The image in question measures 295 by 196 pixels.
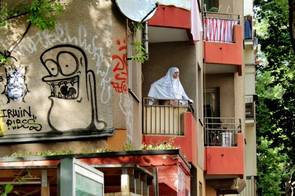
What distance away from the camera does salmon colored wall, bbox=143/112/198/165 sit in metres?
18.6

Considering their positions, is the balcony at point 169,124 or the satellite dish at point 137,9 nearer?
the satellite dish at point 137,9

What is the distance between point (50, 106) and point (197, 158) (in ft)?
19.5

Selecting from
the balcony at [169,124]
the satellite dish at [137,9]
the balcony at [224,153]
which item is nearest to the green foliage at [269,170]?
the balcony at [224,153]

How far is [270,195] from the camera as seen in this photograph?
51.3m

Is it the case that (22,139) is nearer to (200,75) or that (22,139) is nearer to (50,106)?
(50,106)

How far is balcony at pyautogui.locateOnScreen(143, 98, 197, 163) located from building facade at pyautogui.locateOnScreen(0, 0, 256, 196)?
0.07 ft

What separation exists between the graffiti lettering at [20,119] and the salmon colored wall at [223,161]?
7.90m

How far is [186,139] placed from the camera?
18.8 meters

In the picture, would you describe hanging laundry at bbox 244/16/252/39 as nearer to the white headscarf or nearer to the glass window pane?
the white headscarf

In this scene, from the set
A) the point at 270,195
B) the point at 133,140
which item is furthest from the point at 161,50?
the point at 270,195

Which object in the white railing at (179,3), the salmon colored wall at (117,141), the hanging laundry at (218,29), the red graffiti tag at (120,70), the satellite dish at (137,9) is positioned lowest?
the salmon colored wall at (117,141)

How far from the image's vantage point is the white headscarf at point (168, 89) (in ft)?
62.1

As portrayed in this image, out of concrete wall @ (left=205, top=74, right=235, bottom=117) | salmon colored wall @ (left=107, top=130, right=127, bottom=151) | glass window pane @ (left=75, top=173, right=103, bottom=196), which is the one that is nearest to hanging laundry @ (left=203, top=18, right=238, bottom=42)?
concrete wall @ (left=205, top=74, right=235, bottom=117)

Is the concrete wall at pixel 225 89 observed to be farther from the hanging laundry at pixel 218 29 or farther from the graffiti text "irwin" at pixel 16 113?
the graffiti text "irwin" at pixel 16 113
